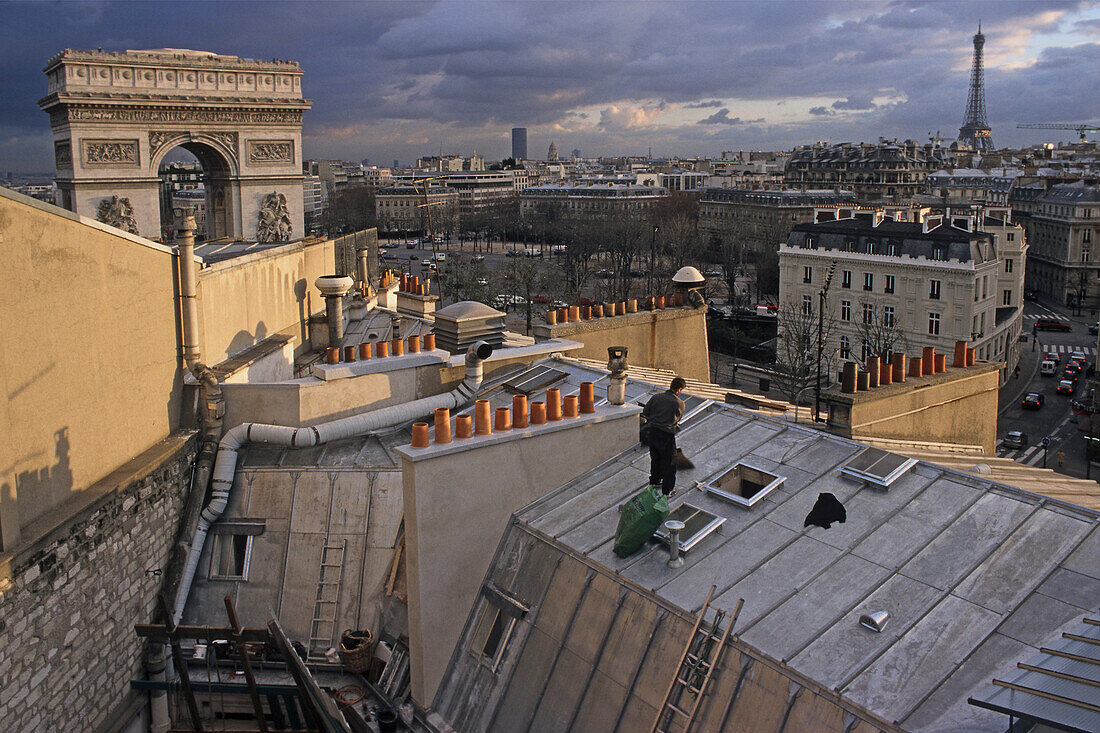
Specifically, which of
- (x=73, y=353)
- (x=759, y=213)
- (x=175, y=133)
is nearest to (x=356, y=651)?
(x=73, y=353)

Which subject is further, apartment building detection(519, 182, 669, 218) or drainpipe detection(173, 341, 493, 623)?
apartment building detection(519, 182, 669, 218)

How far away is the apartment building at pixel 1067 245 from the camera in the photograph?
248 ft

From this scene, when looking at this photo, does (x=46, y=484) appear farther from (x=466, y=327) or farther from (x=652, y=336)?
(x=652, y=336)

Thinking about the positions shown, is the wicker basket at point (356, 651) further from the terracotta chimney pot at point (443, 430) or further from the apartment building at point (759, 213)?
the apartment building at point (759, 213)

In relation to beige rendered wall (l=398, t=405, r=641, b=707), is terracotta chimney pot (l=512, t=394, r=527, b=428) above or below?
above

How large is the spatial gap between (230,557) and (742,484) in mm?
5629

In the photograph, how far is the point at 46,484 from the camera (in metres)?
7.73

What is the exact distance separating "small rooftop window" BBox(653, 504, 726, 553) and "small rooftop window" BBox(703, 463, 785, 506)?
28cm

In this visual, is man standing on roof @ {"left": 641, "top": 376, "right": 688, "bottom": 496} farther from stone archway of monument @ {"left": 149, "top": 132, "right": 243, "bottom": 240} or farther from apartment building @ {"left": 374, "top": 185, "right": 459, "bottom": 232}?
apartment building @ {"left": 374, "top": 185, "right": 459, "bottom": 232}

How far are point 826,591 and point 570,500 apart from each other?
271 cm

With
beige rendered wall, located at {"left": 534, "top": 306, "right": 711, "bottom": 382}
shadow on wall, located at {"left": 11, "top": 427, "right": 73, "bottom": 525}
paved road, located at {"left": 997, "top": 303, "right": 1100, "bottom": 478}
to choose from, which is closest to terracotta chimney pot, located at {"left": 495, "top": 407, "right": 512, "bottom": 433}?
shadow on wall, located at {"left": 11, "top": 427, "right": 73, "bottom": 525}

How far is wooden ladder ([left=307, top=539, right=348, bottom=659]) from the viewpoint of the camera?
30.5ft

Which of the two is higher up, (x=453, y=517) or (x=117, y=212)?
(x=117, y=212)

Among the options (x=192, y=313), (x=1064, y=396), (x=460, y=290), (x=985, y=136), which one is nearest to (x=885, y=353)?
(x=1064, y=396)
